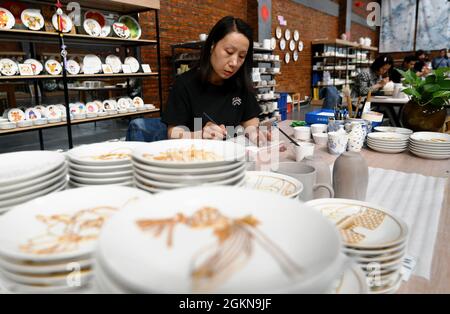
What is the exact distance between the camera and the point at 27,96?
4395 millimetres

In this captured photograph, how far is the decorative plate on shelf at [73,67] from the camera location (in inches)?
152

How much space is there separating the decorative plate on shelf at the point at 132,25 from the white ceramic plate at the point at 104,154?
3.90 m

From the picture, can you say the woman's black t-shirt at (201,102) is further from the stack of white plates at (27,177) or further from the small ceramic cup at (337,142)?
the stack of white plates at (27,177)

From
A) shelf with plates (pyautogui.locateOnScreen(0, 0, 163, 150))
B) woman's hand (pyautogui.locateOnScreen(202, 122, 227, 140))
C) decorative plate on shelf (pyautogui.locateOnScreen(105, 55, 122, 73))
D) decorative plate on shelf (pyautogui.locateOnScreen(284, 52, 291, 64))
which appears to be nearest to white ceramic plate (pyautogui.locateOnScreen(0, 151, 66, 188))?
woman's hand (pyautogui.locateOnScreen(202, 122, 227, 140))

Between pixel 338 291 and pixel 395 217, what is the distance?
11.7 inches

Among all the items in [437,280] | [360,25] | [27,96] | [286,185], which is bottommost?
[437,280]

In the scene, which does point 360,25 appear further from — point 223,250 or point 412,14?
point 223,250

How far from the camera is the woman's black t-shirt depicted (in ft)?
6.95

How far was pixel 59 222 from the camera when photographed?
62 centimetres

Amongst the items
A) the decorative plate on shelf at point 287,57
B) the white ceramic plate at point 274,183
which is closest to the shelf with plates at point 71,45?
the white ceramic plate at point 274,183

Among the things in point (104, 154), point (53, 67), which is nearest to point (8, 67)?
point (53, 67)

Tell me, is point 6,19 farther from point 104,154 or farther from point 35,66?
point 104,154

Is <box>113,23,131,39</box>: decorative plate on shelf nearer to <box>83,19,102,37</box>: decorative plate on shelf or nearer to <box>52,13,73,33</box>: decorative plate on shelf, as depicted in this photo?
<box>83,19,102,37</box>: decorative plate on shelf

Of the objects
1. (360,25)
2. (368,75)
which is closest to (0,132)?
(368,75)
